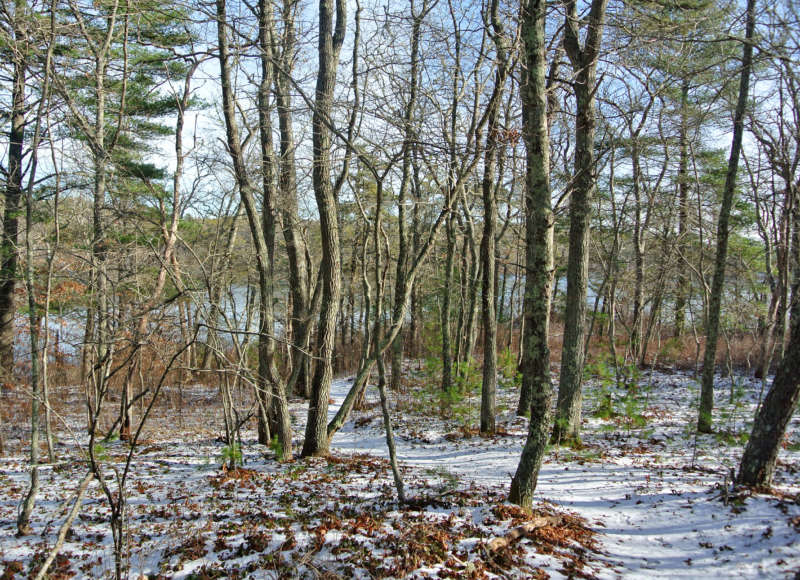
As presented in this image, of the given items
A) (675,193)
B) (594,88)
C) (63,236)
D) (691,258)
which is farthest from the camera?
(691,258)

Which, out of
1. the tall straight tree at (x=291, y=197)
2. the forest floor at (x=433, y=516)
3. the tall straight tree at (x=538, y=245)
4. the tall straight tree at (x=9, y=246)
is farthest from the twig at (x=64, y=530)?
the tall straight tree at (x=9, y=246)

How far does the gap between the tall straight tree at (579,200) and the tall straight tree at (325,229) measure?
11.1 ft

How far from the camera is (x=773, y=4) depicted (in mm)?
6746

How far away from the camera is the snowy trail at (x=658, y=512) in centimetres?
370

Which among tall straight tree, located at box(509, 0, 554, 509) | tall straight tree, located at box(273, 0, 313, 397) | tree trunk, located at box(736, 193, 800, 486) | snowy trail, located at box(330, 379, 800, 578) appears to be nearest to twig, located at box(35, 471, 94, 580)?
tall straight tree, located at box(509, 0, 554, 509)

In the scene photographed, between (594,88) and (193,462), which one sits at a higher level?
(594,88)

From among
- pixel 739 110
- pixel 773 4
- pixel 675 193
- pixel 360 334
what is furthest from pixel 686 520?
pixel 360 334

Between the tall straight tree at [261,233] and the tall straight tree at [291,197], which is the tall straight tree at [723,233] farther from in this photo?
the tall straight tree at [261,233]

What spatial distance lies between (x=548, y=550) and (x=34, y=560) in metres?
4.23

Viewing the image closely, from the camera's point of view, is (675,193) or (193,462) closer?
(193,462)

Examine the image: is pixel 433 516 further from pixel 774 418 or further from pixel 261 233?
pixel 261 233

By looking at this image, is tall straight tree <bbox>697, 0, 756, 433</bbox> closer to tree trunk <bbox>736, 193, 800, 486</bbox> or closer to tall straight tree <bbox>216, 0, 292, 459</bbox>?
tree trunk <bbox>736, 193, 800, 486</bbox>

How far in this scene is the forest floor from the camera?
11.7 feet

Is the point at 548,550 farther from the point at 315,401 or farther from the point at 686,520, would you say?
the point at 315,401
